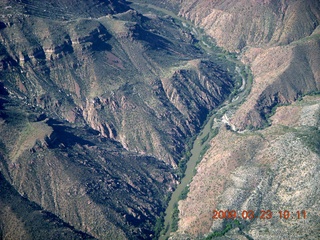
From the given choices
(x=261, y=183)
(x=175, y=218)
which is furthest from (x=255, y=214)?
(x=175, y=218)

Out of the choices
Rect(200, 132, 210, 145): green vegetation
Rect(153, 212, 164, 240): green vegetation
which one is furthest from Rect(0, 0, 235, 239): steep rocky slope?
Rect(200, 132, 210, 145): green vegetation

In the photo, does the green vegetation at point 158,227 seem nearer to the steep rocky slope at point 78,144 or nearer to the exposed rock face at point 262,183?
the steep rocky slope at point 78,144

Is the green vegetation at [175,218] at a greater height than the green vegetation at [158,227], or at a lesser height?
lesser

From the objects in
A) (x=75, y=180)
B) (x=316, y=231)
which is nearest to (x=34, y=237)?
(x=75, y=180)

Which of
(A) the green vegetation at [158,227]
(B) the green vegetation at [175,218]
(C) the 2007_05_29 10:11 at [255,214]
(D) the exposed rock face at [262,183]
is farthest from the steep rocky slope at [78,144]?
(C) the 2007_05_29 10:11 at [255,214]

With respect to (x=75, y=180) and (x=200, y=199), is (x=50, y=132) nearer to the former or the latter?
(x=75, y=180)

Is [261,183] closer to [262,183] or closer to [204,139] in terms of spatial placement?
[262,183]

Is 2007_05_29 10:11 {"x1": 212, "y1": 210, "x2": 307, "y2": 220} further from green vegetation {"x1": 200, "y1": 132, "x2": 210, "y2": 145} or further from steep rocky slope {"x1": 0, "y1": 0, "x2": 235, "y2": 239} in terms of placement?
green vegetation {"x1": 200, "y1": 132, "x2": 210, "y2": 145}

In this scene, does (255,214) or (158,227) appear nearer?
(255,214)

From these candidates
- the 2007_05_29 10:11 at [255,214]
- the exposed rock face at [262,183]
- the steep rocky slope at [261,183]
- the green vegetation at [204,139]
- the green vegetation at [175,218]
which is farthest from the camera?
the green vegetation at [204,139]
